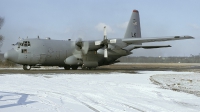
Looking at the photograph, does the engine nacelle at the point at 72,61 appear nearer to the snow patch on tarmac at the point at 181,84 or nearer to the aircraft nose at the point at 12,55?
the aircraft nose at the point at 12,55

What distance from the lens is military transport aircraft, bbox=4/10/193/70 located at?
2456cm

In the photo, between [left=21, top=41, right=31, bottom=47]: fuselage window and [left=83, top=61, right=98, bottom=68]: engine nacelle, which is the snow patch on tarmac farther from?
[left=21, top=41, right=31, bottom=47]: fuselage window

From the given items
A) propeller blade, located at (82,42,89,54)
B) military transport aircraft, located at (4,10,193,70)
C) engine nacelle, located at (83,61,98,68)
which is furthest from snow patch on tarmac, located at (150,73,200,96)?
engine nacelle, located at (83,61,98,68)

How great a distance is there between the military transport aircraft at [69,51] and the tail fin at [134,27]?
136 inches

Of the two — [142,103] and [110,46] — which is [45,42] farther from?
[142,103]

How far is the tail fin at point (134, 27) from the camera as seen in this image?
32.7 m

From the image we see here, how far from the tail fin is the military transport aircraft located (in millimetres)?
3460

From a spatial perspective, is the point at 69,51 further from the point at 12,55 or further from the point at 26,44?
the point at 12,55

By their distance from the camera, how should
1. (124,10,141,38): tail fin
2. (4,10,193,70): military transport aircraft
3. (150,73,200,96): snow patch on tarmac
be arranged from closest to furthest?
(150,73,200,96): snow patch on tarmac
(4,10,193,70): military transport aircraft
(124,10,141,38): tail fin

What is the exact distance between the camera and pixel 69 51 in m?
27.1

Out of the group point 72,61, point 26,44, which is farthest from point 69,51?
point 26,44

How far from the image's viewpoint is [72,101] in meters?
8.02

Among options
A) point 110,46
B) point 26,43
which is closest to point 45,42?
point 26,43

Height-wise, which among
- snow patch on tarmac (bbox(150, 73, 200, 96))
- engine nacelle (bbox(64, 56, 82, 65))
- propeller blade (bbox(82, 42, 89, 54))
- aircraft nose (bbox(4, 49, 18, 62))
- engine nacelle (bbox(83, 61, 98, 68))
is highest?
propeller blade (bbox(82, 42, 89, 54))
